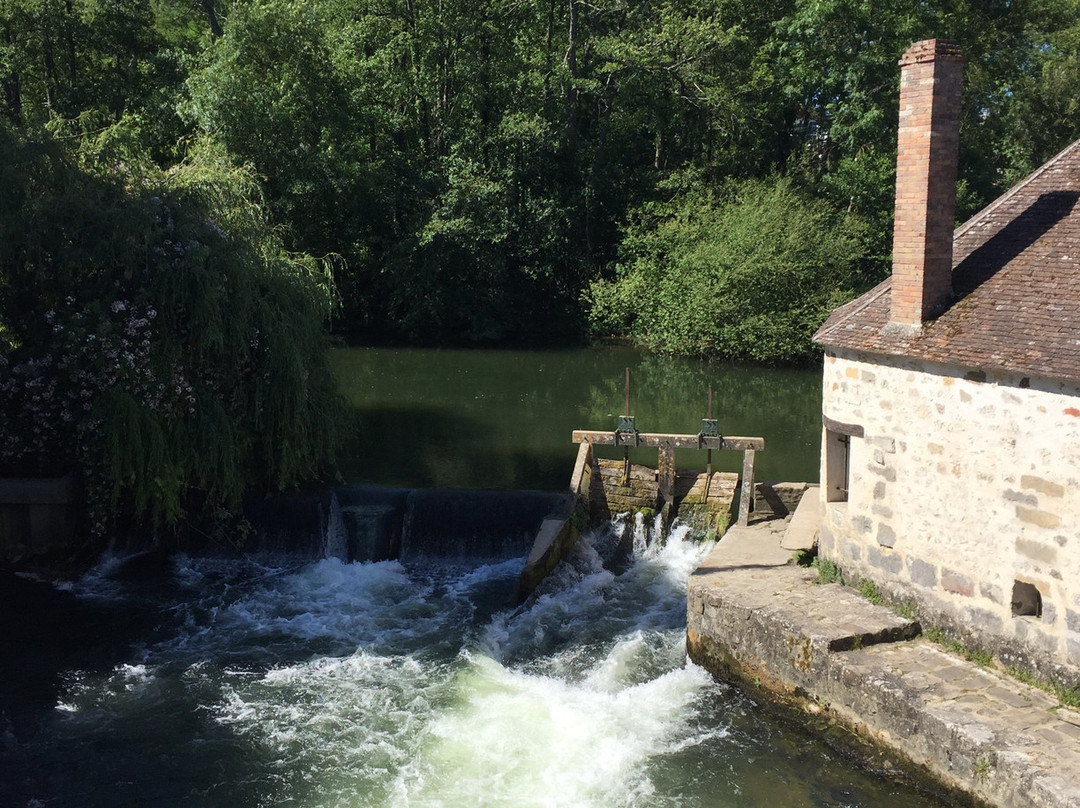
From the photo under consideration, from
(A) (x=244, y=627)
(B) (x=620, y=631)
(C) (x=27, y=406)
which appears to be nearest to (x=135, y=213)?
(C) (x=27, y=406)

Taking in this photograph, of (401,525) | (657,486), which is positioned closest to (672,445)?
(657,486)

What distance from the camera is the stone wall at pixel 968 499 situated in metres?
7.85

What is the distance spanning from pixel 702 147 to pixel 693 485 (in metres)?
18.9

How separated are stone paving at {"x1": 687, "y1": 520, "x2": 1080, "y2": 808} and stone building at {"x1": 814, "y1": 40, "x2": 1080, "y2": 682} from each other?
0.41 m

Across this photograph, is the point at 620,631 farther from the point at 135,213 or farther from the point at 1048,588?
the point at 135,213

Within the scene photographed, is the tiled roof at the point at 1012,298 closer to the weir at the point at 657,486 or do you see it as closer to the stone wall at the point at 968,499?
the stone wall at the point at 968,499

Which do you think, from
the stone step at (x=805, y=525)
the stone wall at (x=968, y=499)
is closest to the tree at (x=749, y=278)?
the stone step at (x=805, y=525)

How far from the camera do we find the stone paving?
23.8ft

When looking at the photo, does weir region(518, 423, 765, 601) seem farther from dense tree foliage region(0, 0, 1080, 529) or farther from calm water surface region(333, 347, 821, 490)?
dense tree foliage region(0, 0, 1080, 529)

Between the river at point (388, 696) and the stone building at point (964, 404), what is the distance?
1719 millimetres

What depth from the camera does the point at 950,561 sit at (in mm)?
8734

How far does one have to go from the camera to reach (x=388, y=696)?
373 inches

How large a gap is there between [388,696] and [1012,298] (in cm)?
642

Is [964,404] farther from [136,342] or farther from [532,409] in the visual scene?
[532,409]
